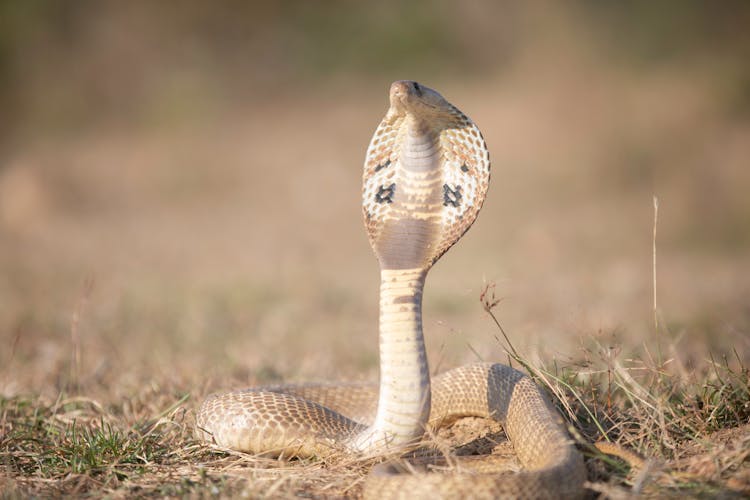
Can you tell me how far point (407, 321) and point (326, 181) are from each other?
11.3 m

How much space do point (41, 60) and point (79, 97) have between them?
1.61 m

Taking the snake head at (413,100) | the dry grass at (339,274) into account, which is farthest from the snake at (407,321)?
the dry grass at (339,274)

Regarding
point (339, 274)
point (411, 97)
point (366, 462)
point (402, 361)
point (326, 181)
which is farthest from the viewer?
point (326, 181)

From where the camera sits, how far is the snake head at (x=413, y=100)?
257cm

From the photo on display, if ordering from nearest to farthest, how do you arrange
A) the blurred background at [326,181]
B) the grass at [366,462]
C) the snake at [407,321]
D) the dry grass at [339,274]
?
the grass at [366,462]
the snake at [407,321]
the dry grass at [339,274]
the blurred background at [326,181]

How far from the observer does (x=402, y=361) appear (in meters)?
2.79

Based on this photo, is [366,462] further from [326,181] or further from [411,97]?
[326,181]

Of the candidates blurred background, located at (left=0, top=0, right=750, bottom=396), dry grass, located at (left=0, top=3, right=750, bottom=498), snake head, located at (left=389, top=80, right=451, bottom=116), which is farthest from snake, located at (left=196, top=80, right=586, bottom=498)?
blurred background, located at (left=0, top=0, right=750, bottom=396)

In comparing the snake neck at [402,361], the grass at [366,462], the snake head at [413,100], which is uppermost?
the snake head at [413,100]

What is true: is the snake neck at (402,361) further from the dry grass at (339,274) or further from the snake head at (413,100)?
the snake head at (413,100)

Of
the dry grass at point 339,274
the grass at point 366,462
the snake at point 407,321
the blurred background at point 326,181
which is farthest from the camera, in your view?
the blurred background at point 326,181

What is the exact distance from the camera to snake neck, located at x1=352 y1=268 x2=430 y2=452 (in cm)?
280

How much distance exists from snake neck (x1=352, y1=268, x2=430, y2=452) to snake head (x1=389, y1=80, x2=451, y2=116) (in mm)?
611

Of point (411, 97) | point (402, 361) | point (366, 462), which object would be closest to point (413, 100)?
point (411, 97)
